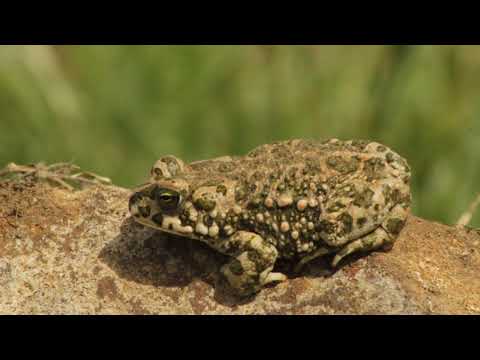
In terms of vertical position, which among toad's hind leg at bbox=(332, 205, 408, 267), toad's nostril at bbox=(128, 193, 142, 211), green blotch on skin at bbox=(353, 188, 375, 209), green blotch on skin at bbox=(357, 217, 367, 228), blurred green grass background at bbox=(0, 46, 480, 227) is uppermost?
blurred green grass background at bbox=(0, 46, 480, 227)

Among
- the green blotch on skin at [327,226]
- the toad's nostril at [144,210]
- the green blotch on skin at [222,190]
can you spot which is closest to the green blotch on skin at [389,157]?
the green blotch on skin at [327,226]

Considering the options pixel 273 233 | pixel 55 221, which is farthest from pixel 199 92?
pixel 273 233

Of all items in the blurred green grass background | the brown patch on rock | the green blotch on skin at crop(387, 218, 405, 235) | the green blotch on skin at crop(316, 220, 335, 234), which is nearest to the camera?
the green blotch on skin at crop(316, 220, 335, 234)

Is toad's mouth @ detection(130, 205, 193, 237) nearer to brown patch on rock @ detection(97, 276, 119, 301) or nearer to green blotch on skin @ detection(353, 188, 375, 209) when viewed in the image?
brown patch on rock @ detection(97, 276, 119, 301)

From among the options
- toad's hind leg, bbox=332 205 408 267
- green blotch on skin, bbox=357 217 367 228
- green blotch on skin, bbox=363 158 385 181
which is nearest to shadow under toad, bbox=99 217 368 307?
toad's hind leg, bbox=332 205 408 267

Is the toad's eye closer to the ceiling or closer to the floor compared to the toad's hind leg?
closer to the ceiling

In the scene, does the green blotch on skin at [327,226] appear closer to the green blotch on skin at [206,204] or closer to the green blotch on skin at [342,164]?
the green blotch on skin at [342,164]
